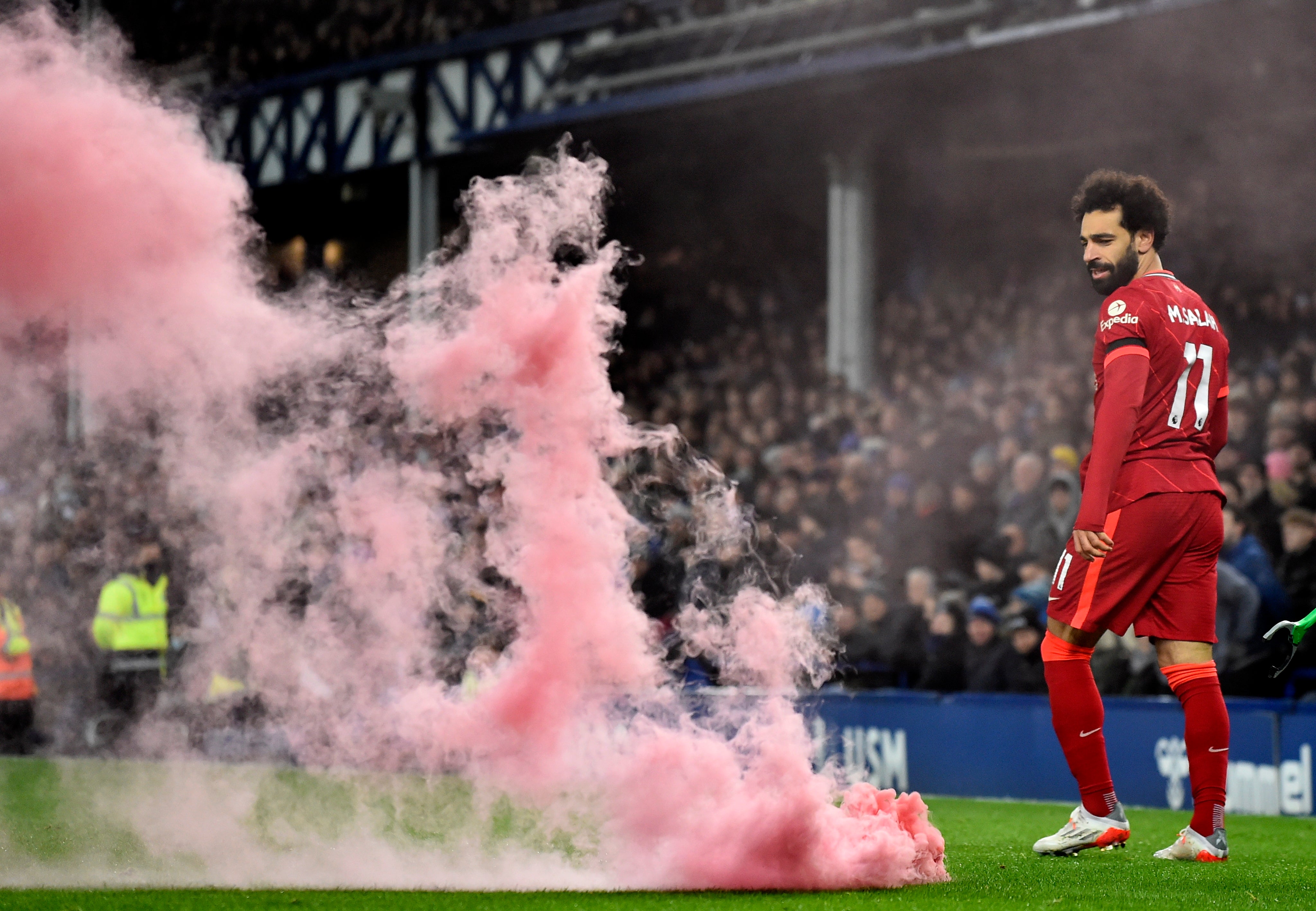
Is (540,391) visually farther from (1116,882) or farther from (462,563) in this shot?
(1116,882)

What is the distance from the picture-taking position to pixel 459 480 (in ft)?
19.5

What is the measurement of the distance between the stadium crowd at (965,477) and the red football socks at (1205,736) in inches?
83.3

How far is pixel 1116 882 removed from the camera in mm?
5066

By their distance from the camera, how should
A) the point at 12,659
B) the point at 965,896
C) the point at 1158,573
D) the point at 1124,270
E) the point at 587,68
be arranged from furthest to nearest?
the point at 587,68 → the point at 12,659 → the point at 1124,270 → the point at 1158,573 → the point at 965,896

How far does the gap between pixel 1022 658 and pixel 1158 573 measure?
4902 millimetres

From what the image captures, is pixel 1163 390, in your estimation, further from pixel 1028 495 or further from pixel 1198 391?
pixel 1028 495

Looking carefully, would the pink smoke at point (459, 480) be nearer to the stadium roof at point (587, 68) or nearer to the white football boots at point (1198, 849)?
the white football boots at point (1198, 849)

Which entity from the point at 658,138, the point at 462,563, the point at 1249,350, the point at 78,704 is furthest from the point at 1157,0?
the point at 78,704

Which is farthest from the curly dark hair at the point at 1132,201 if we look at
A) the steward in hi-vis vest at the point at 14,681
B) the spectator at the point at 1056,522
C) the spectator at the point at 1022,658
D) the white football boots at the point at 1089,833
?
the steward in hi-vis vest at the point at 14,681

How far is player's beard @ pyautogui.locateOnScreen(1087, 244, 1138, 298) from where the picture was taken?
571 cm

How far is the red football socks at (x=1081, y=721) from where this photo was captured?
5594 mm

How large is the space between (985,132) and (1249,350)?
12.3ft

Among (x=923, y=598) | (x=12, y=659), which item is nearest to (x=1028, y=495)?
(x=923, y=598)

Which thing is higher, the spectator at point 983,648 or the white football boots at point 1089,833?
the spectator at point 983,648
